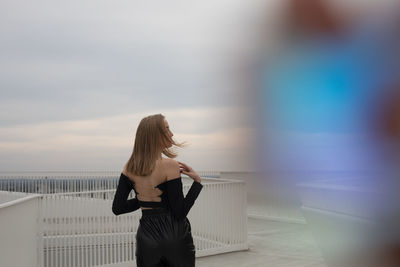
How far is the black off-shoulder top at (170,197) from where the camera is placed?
1819 millimetres

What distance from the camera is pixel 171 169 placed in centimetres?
182

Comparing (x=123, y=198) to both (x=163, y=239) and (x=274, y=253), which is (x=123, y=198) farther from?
(x=274, y=253)

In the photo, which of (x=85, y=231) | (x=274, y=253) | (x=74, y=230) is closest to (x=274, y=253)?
(x=274, y=253)

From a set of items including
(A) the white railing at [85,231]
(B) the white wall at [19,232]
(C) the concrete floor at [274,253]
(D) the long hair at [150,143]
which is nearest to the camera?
(D) the long hair at [150,143]

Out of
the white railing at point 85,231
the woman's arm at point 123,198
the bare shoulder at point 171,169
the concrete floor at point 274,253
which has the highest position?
the bare shoulder at point 171,169

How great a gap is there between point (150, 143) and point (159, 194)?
0.73 ft

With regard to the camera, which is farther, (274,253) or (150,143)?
(274,253)

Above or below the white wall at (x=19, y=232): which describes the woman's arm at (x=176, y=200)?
above

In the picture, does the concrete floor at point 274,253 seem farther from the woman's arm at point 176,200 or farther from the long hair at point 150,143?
the long hair at point 150,143

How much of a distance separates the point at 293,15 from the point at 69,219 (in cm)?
404

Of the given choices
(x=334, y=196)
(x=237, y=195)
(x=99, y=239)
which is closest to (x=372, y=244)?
(x=334, y=196)

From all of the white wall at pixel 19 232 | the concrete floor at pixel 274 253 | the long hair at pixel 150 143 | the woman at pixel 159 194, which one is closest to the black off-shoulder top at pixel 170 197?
the woman at pixel 159 194

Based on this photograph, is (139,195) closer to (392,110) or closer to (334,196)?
(334,196)

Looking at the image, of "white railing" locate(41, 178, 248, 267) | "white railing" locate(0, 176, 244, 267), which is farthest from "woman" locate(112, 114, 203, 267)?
"white railing" locate(41, 178, 248, 267)
